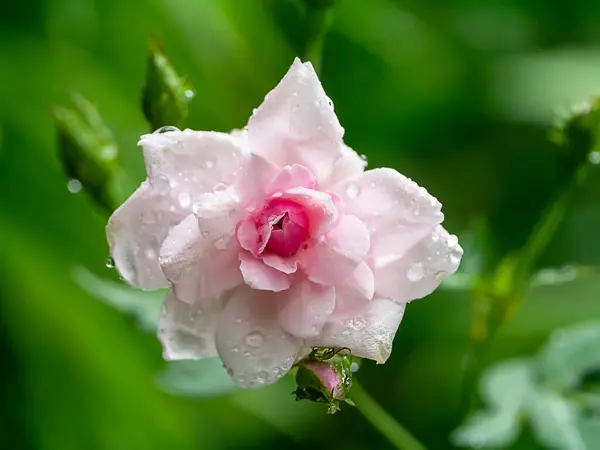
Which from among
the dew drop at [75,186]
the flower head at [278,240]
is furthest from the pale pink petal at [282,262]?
the dew drop at [75,186]

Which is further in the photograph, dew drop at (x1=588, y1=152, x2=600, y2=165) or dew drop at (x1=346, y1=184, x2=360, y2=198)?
dew drop at (x1=588, y1=152, x2=600, y2=165)

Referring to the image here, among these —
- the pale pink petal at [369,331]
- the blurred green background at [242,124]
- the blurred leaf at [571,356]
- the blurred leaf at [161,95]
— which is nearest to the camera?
the pale pink petal at [369,331]

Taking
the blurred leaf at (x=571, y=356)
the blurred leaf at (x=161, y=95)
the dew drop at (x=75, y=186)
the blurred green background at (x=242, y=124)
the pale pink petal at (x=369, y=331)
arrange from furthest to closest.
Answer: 1. the blurred green background at (x=242, y=124)
2. the blurred leaf at (x=571, y=356)
3. the dew drop at (x=75, y=186)
4. the blurred leaf at (x=161, y=95)
5. the pale pink petal at (x=369, y=331)

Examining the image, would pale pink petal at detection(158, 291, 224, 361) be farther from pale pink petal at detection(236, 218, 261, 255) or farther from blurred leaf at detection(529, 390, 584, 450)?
blurred leaf at detection(529, 390, 584, 450)

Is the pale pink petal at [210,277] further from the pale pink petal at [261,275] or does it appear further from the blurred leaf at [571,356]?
the blurred leaf at [571,356]

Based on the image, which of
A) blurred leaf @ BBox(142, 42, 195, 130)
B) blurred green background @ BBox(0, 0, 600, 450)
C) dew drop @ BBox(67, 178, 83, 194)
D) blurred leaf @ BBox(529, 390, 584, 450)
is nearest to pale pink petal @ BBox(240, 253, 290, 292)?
blurred leaf @ BBox(142, 42, 195, 130)

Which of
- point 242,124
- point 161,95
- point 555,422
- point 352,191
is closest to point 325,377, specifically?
point 352,191

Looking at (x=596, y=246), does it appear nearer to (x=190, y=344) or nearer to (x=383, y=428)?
(x=383, y=428)

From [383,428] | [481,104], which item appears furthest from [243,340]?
[481,104]
